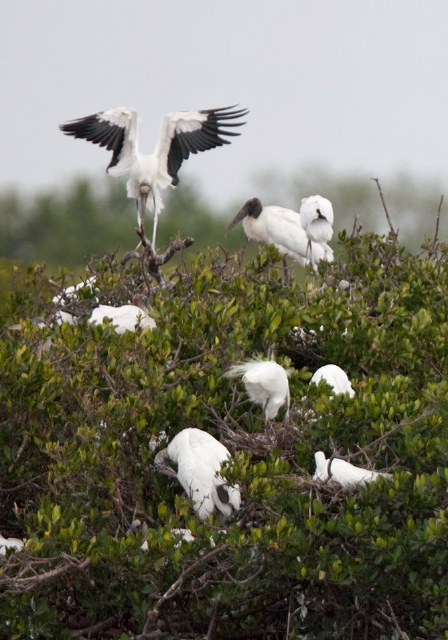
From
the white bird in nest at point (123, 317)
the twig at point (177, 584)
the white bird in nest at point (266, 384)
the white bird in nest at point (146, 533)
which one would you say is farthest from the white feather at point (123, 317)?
A: the twig at point (177, 584)

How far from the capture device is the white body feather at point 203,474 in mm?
3312

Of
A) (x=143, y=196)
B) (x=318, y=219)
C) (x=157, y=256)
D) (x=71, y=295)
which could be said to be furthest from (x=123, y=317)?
(x=143, y=196)

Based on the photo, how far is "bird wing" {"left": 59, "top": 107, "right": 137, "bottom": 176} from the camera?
809 centimetres

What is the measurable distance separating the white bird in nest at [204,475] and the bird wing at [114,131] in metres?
4.90

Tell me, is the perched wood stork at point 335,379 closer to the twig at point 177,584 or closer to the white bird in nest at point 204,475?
the white bird in nest at point 204,475

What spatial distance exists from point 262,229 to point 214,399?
5.50 meters

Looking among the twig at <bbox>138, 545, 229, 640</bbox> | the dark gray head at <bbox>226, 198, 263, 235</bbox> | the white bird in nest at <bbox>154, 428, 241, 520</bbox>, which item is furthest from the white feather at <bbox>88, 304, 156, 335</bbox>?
the dark gray head at <bbox>226, 198, 263, 235</bbox>

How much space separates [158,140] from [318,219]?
1.46 meters

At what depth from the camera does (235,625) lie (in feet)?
11.5

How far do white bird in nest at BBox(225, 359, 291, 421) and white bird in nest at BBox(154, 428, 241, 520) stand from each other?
0.30 meters

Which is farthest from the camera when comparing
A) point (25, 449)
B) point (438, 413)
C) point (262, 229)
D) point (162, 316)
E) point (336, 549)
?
point (262, 229)

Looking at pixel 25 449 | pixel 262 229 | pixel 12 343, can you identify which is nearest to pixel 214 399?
pixel 25 449

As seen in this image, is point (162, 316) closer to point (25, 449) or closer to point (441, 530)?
point (25, 449)

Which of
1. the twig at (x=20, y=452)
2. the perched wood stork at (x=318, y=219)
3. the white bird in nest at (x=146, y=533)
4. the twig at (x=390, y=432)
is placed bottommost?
the perched wood stork at (x=318, y=219)
